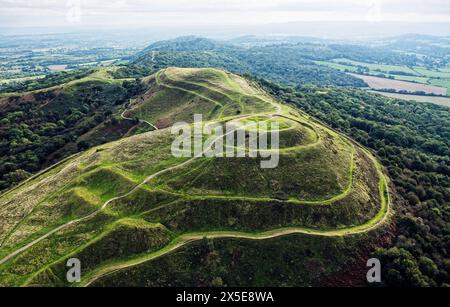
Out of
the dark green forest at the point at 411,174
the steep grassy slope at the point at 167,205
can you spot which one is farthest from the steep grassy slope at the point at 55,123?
the dark green forest at the point at 411,174

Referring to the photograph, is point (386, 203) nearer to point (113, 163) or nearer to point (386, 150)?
point (386, 150)

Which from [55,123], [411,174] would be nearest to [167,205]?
[411,174]

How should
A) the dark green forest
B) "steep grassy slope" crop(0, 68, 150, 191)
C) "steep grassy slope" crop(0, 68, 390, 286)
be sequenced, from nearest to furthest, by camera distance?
"steep grassy slope" crop(0, 68, 390, 286) → the dark green forest → "steep grassy slope" crop(0, 68, 150, 191)

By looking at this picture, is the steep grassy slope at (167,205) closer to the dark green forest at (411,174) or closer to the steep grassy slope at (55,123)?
the dark green forest at (411,174)

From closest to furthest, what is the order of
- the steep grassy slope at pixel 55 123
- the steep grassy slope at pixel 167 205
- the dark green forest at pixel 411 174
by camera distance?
the steep grassy slope at pixel 167 205
the dark green forest at pixel 411 174
the steep grassy slope at pixel 55 123

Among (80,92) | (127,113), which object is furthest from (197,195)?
(80,92)

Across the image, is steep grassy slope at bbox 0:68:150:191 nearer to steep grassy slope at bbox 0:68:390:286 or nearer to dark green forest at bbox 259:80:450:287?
steep grassy slope at bbox 0:68:390:286

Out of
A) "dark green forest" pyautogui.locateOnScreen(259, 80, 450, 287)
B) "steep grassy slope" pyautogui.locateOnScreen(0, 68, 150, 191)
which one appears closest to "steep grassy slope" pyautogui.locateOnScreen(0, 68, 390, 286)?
"dark green forest" pyautogui.locateOnScreen(259, 80, 450, 287)

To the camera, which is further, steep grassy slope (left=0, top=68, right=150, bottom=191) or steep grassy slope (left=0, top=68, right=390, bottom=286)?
steep grassy slope (left=0, top=68, right=150, bottom=191)
